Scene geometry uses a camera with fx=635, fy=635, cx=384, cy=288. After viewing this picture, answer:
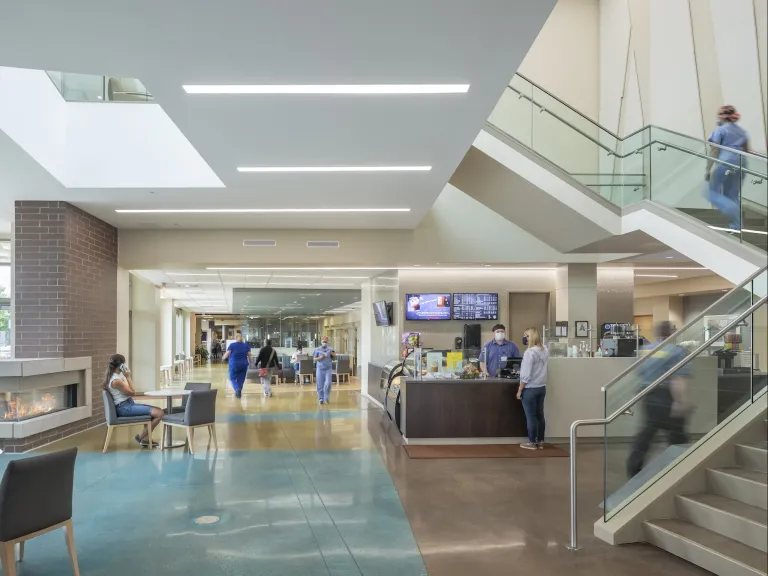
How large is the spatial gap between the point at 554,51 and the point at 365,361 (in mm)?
8546

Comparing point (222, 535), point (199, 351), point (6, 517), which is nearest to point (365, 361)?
point (222, 535)

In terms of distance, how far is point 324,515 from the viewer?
5.53 m

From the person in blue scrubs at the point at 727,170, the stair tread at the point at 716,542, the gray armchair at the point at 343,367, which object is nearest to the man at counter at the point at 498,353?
the person in blue scrubs at the point at 727,170

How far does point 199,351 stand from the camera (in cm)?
3697

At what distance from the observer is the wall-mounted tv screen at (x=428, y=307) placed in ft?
42.2

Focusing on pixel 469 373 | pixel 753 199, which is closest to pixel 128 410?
pixel 469 373

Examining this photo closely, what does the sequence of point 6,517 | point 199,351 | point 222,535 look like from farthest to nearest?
point 199,351 → point 222,535 → point 6,517

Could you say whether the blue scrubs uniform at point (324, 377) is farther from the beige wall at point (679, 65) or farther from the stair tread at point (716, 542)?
the stair tread at point (716, 542)

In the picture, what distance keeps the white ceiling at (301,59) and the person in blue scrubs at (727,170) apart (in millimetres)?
2676

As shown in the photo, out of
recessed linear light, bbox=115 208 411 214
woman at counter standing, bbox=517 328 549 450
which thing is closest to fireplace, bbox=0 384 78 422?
recessed linear light, bbox=115 208 411 214

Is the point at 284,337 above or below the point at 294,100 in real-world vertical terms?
below

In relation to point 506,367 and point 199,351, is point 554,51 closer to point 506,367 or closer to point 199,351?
point 506,367

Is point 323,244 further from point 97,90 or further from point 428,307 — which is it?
point 97,90

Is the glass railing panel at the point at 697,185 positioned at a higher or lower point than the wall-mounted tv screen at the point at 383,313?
higher
